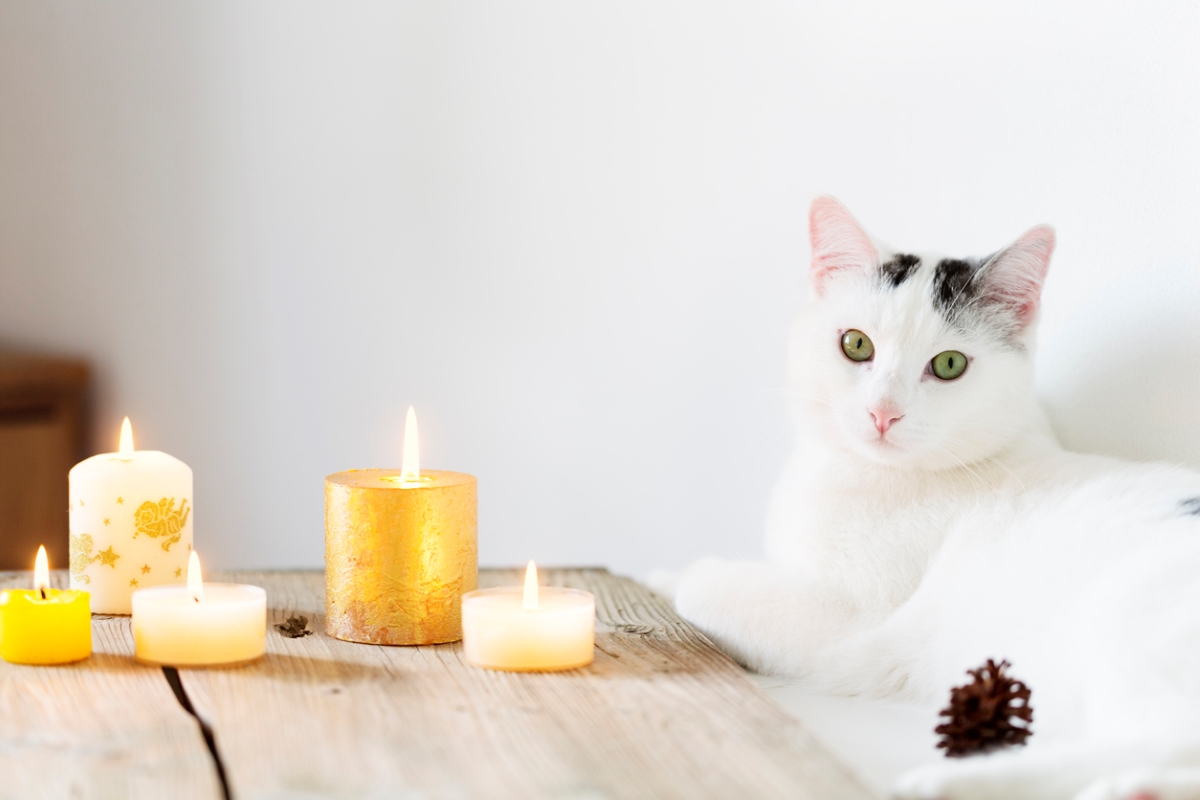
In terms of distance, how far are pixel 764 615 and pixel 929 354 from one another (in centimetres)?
32

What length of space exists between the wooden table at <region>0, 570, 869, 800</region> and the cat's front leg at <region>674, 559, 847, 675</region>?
6 centimetres

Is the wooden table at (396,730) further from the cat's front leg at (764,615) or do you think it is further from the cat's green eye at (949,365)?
the cat's green eye at (949,365)

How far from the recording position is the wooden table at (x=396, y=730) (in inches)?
24.7

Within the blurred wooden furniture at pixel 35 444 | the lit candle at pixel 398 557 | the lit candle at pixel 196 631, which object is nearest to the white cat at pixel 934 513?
the lit candle at pixel 398 557

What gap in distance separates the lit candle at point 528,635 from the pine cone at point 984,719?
31 cm

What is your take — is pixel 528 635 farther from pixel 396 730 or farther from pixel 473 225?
pixel 473 225

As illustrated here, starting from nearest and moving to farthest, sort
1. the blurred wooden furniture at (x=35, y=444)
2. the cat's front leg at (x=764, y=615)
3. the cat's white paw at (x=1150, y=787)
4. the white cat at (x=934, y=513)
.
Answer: the cat's white paw at (x=1150, y=787) < the white cat at (x=934, y=513) < the cat's front leg at (x=764, y=615) < the blurred wooden furniture at (x=35, y=444)

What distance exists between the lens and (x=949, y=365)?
1.03 meters

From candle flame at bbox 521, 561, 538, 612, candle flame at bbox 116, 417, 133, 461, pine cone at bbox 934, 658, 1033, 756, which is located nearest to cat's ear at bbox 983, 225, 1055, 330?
pine cone at bbox 934, 658, 1033, 756

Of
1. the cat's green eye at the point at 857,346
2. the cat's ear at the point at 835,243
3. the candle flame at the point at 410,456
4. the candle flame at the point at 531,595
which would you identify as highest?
the cat's ear at the point at 835,243

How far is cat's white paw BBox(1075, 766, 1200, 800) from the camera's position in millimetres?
565

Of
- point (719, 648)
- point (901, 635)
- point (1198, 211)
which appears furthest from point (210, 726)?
point (1198, 211)

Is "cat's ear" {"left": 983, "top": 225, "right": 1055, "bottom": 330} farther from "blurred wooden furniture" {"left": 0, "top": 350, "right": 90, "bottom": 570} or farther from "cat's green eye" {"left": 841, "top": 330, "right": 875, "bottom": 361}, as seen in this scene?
"blurred wooden furniture" {"left": 0, "top": 350, "right": 90, "bottom": 570}

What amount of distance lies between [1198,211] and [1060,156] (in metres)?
0.19
